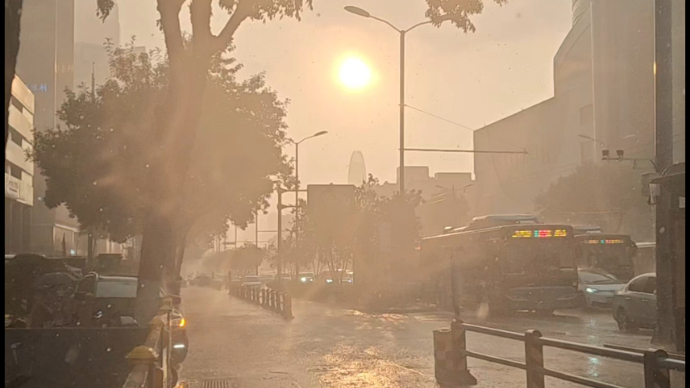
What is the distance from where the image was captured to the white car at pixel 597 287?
98.3 ft

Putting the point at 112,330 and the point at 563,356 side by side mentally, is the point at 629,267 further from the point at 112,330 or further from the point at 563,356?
the point at 112,330

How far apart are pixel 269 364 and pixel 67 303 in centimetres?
421

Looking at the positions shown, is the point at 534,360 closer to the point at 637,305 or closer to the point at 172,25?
the point at 172,25

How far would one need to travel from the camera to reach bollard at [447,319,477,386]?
11805 millimetres

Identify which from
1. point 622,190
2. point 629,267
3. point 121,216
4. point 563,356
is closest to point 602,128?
point 622,190

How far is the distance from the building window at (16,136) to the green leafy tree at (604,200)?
131ft

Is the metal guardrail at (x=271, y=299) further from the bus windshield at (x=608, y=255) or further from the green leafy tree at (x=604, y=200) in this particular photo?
the green leafy tree at (x=604, y=200)

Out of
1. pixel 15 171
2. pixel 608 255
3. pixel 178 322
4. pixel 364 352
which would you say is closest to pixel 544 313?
pixel 608 255

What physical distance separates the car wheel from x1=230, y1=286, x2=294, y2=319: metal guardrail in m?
12.0

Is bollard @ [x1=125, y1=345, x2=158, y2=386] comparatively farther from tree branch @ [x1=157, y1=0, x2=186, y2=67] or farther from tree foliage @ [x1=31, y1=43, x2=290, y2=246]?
tree foliage @ [x1=31, y1=43, x2=290, y2=246]

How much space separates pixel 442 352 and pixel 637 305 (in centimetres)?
1041

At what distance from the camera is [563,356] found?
50.6 ft

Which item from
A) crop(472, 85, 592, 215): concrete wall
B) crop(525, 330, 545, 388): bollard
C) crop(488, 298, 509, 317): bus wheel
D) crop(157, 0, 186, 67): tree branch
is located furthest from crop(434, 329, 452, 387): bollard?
crop(472, 85, 592, 215): concrete wall

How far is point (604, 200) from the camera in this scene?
197 ft
